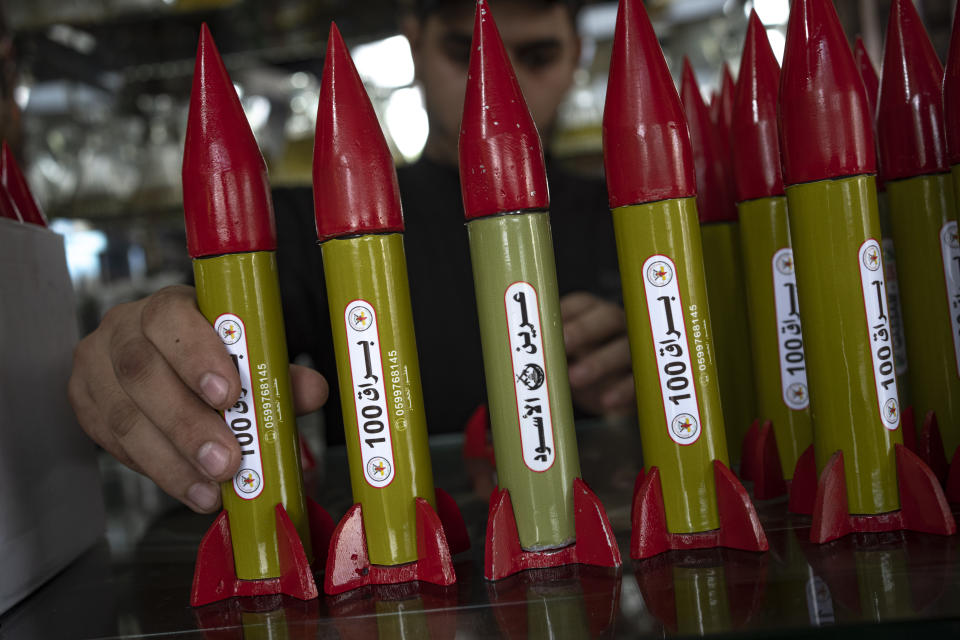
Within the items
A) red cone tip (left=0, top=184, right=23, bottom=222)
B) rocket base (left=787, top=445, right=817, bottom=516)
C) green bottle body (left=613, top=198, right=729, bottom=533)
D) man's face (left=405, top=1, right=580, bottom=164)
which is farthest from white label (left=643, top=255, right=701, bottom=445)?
man's face (left=405, top=1, right=580, bottom=164)

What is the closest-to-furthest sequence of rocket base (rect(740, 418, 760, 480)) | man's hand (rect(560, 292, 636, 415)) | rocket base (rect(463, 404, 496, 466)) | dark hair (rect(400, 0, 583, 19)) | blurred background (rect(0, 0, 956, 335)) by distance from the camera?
rocket base (rect(740, 418, 760, 480))
rocket base (rect(463, 404, 496, 466))
man's hand (rect(560, 292, 636, 415))
dark hair (rect(400, 0, 583, 19))
blurred background (rect(0, 0, 956, 335))

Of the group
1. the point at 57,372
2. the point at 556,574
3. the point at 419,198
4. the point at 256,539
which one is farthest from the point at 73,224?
the point at 556,574

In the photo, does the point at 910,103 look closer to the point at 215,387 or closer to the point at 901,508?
the point at 901,508

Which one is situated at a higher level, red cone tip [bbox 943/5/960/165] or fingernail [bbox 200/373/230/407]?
red cone tip [bbox 943/5/960/165]

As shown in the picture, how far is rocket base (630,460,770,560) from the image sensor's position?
0.46 meters

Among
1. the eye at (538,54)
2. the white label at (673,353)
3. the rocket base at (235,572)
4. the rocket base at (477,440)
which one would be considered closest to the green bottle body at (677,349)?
the white label at (673,353)

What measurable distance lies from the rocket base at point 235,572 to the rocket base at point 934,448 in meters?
0.42

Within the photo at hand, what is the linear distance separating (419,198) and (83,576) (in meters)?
1.09

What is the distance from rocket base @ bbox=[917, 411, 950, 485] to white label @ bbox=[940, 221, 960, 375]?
0.14ft

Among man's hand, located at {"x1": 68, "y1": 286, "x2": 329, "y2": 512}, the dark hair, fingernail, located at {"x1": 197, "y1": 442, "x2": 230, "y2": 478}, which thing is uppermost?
the dark hair

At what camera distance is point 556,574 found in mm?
464

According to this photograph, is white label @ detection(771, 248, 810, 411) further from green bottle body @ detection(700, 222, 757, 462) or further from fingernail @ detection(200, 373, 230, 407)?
fingernail @ detection(200, 373, 230, 407)

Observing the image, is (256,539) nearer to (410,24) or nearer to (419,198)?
(419,198)

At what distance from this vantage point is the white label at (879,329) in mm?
464
